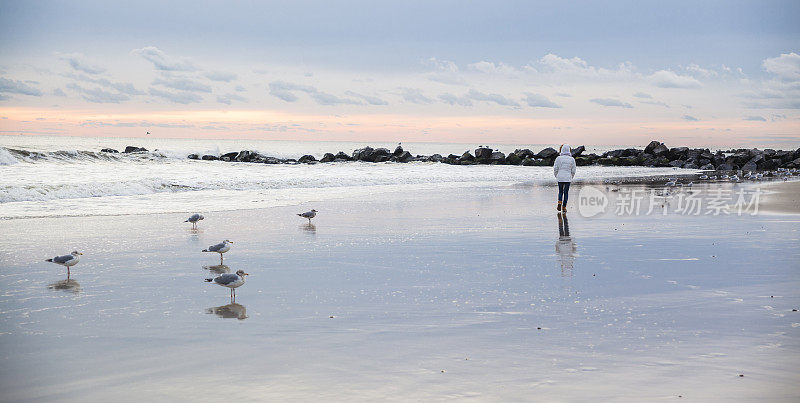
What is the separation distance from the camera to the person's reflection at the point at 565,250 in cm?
973

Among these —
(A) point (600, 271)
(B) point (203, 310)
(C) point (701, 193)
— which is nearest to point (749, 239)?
(A) point (600, 271)

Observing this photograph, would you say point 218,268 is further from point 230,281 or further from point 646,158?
point 646,158

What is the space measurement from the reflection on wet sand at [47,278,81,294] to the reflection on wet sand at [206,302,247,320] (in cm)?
217

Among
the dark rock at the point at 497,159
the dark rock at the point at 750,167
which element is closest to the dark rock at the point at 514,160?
the dark rock at the point at 497,159

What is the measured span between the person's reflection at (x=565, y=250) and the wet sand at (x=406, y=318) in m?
0.04

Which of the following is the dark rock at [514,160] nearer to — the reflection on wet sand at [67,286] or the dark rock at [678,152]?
the dark rock at [678,152]

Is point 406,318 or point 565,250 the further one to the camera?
point 565,250

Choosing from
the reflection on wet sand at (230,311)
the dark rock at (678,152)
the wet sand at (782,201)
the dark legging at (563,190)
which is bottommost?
the reflection on wet sand at (230,311)

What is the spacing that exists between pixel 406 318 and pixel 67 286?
4.64 metres

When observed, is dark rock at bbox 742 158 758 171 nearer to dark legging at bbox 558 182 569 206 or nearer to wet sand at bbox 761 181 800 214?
wet sand at bbox 761 181 800 214

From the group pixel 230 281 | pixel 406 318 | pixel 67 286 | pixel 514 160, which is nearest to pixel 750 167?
pixel 514 160

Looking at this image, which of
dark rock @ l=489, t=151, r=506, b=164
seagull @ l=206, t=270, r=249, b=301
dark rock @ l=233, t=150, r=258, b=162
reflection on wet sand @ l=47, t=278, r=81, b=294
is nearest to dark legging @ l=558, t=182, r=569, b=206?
seagull @ l=206, t=270, r=249, b=301

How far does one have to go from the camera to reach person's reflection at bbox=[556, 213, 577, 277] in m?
9.73

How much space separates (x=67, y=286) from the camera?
341 inches
